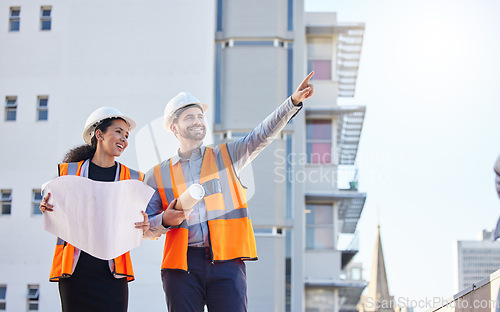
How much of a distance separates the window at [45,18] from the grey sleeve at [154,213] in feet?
53.7

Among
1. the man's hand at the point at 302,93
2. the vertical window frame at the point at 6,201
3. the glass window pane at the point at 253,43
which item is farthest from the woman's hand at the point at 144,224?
the vertical window frame at the point at 6,201

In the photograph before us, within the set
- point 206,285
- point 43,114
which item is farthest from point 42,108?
point 206,285

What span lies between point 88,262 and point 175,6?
627 inches

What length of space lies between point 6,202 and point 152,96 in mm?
4475

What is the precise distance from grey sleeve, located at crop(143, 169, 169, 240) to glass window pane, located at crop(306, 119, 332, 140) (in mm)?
16775

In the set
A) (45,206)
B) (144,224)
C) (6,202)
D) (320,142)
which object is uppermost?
(320,142)

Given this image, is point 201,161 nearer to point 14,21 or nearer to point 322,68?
point 322,68

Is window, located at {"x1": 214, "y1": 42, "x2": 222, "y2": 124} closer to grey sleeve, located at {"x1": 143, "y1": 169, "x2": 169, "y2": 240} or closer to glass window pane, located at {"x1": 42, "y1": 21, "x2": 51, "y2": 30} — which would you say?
glass window pane, located at {"x1": 42, "y1": 21, "x2": 51, "y2": 30}

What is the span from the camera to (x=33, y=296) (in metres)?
19.2

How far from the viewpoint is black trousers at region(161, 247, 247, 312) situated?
4.50m

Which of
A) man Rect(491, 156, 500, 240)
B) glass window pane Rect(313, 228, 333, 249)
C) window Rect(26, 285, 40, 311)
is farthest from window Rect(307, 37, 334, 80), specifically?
man Rect(491, 156, 500, 240)

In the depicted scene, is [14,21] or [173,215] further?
[14,21]

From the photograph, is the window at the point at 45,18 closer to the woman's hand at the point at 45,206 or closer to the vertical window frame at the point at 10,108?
the vertical window frame at the point at 10,108

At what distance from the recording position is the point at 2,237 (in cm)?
1975
